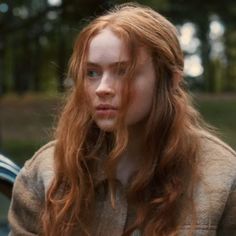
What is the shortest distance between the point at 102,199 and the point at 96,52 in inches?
15.6

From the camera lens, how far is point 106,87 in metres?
1.84

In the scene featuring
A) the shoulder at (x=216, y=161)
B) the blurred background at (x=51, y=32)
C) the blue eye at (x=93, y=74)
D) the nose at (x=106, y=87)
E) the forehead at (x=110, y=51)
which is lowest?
the blurred background at (x=51, y=32)

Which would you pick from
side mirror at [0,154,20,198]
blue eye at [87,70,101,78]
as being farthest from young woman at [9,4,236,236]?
side mirror at [0,154,20,198]

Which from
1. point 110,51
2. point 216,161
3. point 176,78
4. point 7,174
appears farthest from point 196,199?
point 7,174

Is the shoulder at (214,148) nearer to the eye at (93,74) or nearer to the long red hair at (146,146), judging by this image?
the long red hair at (146,146)

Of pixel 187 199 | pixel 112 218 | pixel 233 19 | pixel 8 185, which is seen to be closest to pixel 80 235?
pixel 112 218

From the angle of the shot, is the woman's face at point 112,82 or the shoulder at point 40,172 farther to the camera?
the shoulder at point 40,172

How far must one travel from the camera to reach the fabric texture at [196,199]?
1.88 metres

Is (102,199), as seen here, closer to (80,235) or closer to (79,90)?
(80,235)

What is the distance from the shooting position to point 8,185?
2.71m

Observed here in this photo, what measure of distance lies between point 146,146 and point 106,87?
8.2 inches

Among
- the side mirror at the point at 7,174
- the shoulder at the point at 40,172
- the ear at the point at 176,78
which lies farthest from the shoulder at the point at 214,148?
the side mirror at the point at 7,174

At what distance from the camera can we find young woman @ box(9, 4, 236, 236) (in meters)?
1.86

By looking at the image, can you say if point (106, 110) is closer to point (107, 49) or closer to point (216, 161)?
point (107, 49)
